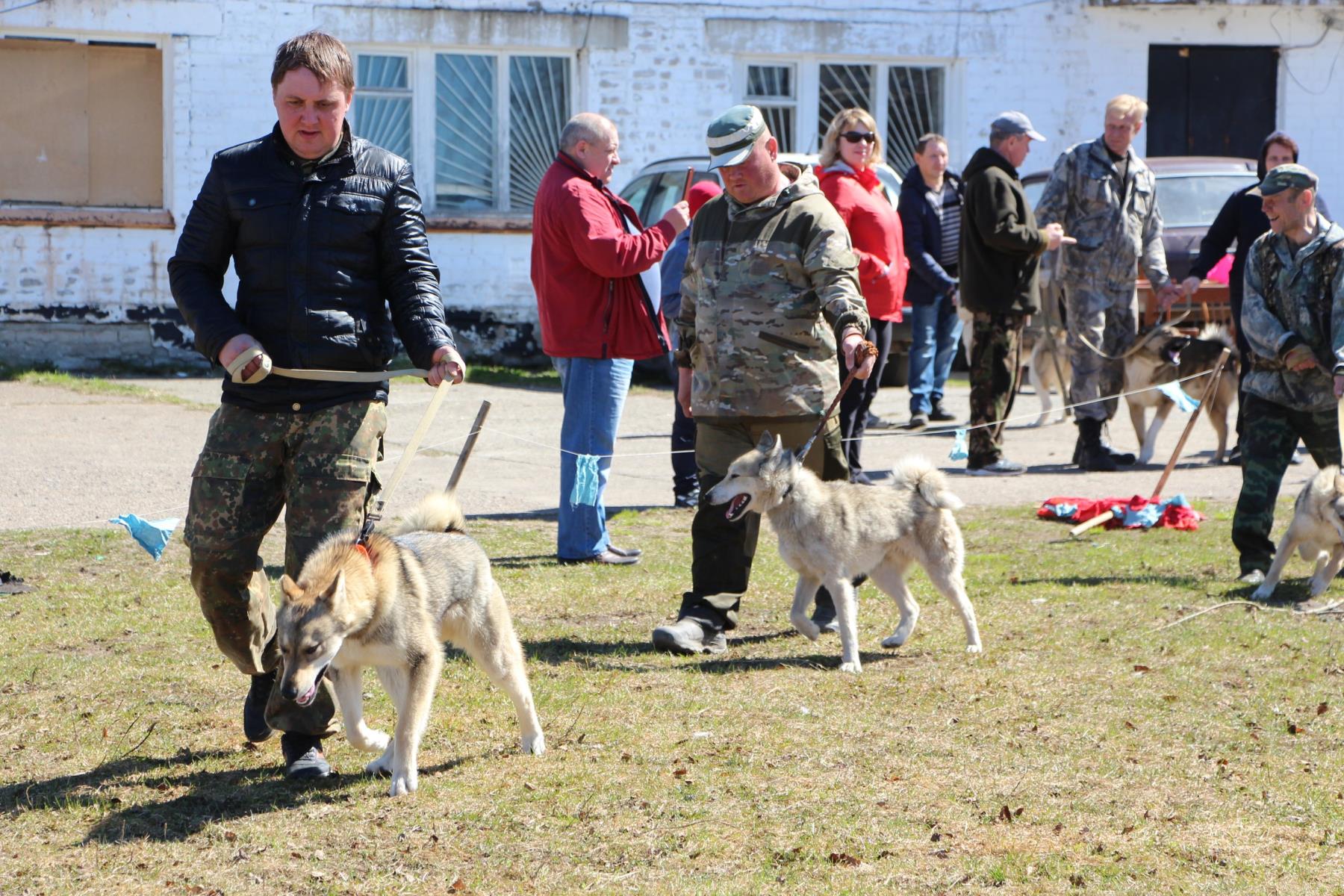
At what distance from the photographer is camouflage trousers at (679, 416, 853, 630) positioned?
625cm

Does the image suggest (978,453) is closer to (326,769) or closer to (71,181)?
(326,769)

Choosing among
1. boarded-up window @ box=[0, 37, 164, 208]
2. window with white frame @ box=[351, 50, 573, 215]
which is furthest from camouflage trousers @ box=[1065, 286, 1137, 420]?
boarded-up window @ box=[0, 37, 164, 208]

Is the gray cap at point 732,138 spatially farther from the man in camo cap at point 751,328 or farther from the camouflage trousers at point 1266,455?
the camouflage trousers at point 1266,455

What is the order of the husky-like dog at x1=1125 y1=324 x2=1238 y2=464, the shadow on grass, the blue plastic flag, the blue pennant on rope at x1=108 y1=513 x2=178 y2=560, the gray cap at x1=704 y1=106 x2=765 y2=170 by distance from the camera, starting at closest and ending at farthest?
the shadow on grass < the blue pennant on rope at x1=108 y1=513 x2=178 y2=560 < the gray cap at x1=704 y1=106 x2=765 y2=170 < the blue plastic flag < the husky-like dog at x1=1125 y1=324 x2=1238 y2=464

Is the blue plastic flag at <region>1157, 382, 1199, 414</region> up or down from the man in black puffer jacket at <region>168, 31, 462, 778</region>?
down

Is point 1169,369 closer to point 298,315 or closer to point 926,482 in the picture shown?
point 926,482

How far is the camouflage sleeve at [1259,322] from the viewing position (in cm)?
715

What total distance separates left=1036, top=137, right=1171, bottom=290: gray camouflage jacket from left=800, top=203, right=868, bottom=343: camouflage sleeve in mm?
4896

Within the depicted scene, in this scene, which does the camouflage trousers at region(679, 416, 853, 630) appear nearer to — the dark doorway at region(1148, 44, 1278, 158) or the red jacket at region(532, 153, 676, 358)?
the red jacket at region(532, 153, 676, 358)

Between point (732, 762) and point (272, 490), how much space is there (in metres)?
1.67

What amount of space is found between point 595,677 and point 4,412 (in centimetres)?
851

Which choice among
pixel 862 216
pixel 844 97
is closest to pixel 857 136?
pixel 862 216

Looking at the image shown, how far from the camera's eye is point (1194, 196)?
1559cm

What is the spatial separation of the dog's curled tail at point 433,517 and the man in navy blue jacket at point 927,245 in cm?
724
